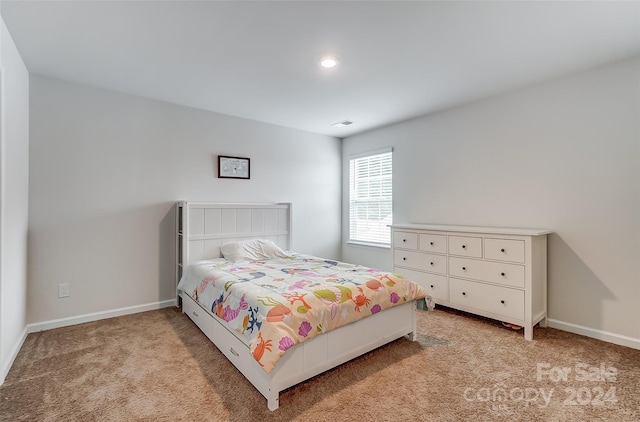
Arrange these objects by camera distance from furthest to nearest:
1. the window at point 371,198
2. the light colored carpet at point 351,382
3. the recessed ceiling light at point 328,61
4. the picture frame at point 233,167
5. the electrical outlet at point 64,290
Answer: the window at point 371,198 < the picture frame at point 233,167 < the electrical outlet at point 64,290 < the recessed ceiling light at point 328,61 < the light colored carpet at point 351,382

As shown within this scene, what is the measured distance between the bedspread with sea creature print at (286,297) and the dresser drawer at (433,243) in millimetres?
861

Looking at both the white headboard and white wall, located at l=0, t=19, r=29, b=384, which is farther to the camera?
the white headboard

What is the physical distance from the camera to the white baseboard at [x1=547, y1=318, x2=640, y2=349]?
8.24 feet

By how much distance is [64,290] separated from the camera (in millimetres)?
2951

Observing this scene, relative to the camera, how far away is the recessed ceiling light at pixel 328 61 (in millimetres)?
2498

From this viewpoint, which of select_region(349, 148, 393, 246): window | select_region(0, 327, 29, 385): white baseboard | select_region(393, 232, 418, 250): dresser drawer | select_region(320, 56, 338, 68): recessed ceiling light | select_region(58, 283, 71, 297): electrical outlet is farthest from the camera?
select_region(349, 148, 393, 246): window

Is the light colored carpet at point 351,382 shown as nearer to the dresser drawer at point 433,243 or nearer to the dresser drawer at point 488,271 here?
the dresser drawer at point 488,271

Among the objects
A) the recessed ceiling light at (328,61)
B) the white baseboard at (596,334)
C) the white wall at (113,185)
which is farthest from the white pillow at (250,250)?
the white baseboard at (596,334)

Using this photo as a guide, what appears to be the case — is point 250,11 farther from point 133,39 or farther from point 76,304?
point 76,304

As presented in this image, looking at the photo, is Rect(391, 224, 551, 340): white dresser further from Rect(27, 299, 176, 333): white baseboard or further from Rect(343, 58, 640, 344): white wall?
Rect(27, 299, 176, 333): white baseboard

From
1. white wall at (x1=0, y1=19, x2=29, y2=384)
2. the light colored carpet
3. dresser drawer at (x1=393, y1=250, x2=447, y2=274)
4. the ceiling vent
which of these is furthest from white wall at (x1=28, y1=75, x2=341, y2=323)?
dresser drawer at (x1=393, y1=250, x2=447, y2=274)

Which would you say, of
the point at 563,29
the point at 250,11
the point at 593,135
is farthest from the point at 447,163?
the point at 250,11

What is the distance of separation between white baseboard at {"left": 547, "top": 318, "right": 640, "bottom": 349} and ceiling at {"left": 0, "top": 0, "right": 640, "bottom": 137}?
2.33m

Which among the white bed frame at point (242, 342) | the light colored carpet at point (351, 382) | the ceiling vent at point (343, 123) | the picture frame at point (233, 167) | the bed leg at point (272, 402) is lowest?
the light colored carpet at point (351, 382)
